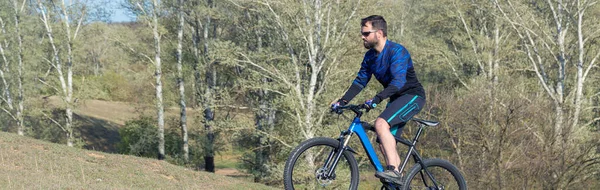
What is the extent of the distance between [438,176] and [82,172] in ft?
21.9

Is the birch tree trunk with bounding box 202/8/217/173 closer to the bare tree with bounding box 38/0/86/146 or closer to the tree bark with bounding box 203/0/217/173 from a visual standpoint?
the tree bark with bounding box 203/0/217/173

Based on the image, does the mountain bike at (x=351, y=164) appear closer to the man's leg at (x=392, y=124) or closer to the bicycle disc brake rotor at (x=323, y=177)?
the bicycle disc brake rotor at (x=323, y=177)

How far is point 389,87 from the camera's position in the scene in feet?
20.5

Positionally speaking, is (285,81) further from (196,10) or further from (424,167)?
(424,167)

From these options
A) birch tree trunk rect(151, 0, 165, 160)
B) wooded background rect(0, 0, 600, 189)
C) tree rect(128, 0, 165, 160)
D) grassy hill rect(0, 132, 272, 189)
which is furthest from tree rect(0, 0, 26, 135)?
grassy hill rect(0, 132, 272, 189)

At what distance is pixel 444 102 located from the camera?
26.0 meters

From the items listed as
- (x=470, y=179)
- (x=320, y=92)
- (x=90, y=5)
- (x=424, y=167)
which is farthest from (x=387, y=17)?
(x=424, y=167)

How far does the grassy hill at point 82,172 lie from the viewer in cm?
1012

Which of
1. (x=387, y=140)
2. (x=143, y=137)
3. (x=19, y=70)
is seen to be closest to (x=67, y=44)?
(x=19, y=70)

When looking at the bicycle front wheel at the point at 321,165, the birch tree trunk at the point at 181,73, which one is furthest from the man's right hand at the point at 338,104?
the birch tree trunk at the point at 181,73

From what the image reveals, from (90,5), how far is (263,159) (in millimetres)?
14304

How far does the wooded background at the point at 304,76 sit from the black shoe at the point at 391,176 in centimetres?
1561

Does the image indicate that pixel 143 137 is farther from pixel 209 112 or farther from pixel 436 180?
pixel 436 180

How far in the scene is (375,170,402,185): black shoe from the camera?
6.37 meters
